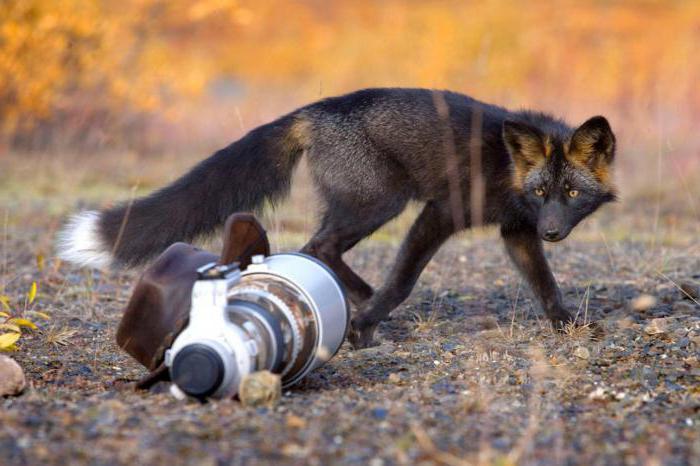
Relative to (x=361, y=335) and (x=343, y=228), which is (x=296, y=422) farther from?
(x=343, y=228)

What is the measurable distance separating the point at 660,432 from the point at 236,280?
170 centimetres

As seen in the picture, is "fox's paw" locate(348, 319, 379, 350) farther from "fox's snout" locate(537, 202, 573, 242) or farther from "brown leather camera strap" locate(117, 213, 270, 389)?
"brown leather camera strap" locate(117, 213, 270, 389)

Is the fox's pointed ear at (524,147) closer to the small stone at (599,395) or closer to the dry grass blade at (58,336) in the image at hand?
the small stone at (599,395)

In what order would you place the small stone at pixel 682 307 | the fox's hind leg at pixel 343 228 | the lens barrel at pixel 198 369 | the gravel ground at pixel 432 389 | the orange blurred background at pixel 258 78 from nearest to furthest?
1. the gravel ground at pixel 432 389
2. the lens barrel at pixel 198 369
3. the fox's hind leg at pixel 343 228
4. the small stone at pixel 682 307
5. the orange blurred background at pixel 258 78

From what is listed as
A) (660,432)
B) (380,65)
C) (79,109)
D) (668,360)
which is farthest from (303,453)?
(380,65)

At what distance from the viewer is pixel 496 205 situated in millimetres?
5469

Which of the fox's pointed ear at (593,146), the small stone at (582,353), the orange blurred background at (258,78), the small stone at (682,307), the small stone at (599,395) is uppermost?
the orange blurred background at (258,78)

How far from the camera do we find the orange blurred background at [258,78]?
38.9ft

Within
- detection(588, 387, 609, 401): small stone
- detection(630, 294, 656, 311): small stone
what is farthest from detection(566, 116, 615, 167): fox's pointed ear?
detection(588, 387, 609, 401): small stone

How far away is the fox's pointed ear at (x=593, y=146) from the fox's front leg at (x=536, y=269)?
0.59 metres

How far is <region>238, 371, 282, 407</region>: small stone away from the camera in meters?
3.37

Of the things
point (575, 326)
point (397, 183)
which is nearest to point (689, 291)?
point (575, 326)

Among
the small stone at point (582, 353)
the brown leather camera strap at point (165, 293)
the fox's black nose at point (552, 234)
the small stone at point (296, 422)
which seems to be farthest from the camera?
the fox's black nose at point (552, 234)

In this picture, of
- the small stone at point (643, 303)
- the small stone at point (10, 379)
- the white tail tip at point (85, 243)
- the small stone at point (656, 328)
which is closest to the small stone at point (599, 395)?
the small stone at point (656, 328)
